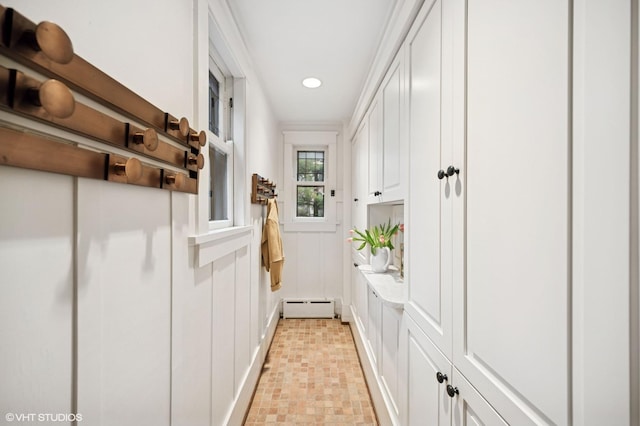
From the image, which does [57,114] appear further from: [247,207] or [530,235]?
[247,207]

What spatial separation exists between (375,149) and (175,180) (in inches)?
62.4

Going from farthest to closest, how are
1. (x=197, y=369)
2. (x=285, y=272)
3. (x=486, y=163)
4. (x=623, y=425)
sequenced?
(x=285, y=272)
(x=197, y=369)
(x=486, y=163)
(x=623, y=425)

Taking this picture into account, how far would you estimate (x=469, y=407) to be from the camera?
85 cm

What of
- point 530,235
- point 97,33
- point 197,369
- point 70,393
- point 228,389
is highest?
point 97,33

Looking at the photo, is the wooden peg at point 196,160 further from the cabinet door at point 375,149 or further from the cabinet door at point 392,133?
the cabinet door at point 375,149

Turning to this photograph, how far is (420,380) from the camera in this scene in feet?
3.94

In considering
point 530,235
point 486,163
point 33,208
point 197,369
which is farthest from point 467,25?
point 197,369

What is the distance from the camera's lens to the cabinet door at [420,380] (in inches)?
39.2

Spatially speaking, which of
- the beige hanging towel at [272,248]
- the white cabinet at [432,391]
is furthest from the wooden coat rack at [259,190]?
the white cabinet at [432,391]

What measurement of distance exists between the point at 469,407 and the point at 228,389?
4.05ft

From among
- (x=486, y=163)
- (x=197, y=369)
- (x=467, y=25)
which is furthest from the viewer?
(x=197, y=369)

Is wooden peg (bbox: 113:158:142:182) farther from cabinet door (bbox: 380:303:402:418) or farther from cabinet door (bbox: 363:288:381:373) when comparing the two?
cabinet door (bbox: 363:288:381:373)

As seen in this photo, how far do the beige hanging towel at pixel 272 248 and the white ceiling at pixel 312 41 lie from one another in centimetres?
106

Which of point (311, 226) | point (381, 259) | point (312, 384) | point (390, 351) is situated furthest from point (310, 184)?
point (390, 351)
